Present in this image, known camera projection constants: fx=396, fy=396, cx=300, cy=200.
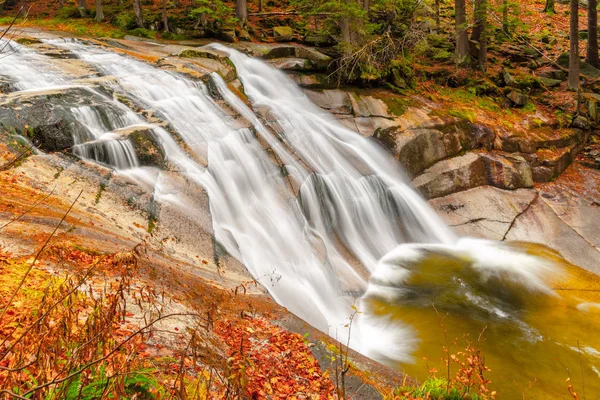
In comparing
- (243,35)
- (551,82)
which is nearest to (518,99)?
(551,82)

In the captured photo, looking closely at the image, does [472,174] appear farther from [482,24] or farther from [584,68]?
[584,68]

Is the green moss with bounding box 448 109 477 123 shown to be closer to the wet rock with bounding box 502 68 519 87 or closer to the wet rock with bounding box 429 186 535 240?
the wet rock with bounding box 429 186 535 240

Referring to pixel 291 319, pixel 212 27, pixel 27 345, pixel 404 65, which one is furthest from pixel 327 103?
pixel 27 345

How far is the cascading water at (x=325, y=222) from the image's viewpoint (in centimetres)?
802

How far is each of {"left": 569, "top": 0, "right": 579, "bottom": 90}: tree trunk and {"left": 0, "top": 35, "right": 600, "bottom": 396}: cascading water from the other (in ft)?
32.6

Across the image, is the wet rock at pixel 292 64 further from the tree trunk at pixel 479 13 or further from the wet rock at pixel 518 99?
the wet rock at pixel 518 99

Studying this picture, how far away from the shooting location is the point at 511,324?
836 centimetres

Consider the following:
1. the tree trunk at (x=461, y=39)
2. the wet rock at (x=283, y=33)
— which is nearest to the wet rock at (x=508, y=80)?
the tree trunk at (x=461, y=39)

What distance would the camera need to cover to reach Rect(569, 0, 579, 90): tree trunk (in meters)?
16.3

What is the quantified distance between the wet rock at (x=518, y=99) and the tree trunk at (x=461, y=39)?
2831 mm

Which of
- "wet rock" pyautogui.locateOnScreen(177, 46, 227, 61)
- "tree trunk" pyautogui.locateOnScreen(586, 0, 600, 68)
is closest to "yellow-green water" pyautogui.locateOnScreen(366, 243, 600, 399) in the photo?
"wet rock" pyautogui.locateOnScreen(177, 46, 227, 61)

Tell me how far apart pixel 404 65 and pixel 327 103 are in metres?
4.18

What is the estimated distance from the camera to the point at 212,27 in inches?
741

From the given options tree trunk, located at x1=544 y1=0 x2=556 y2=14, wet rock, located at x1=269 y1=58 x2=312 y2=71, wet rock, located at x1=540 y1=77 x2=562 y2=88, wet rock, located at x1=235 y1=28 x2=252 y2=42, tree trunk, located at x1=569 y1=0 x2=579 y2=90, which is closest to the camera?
wet rock, located at x1=269 y1=58 x2=312 y2=71
